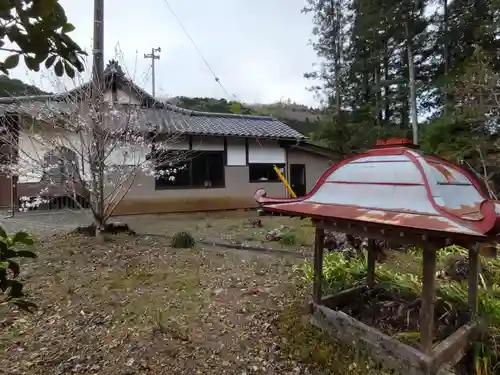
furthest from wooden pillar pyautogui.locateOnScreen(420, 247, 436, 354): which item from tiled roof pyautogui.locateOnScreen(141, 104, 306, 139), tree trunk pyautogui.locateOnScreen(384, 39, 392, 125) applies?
tree trunk pyautogui.locateOnScreen(384, 39, 392, 125)

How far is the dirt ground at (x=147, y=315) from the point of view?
2.57m

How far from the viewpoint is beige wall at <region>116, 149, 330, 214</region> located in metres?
9.91

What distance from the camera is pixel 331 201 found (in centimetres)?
274

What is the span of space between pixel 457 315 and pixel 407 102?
43.7ft

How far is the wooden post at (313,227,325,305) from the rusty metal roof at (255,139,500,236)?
1.30ft

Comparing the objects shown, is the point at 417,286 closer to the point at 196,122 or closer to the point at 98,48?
the point at 98,48

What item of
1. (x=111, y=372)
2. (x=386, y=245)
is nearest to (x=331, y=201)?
(x=111, y=372)

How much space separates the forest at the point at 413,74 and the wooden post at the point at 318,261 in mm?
5925

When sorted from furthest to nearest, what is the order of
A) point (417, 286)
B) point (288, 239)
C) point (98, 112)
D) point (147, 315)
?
point (288, 239), point (98, 112), point (417, 286), point (147, 315)

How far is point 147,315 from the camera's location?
3.26 metres

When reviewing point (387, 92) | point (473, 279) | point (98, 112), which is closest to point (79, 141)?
point (98, 112)

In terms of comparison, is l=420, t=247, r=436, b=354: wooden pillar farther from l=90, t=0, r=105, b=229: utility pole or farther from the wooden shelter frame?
l=90, t=0, r=105, b=229: utility pole

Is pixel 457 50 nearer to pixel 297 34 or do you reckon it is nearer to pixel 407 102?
pixel 407 102

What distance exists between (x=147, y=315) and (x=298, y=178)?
10245 millimetres
